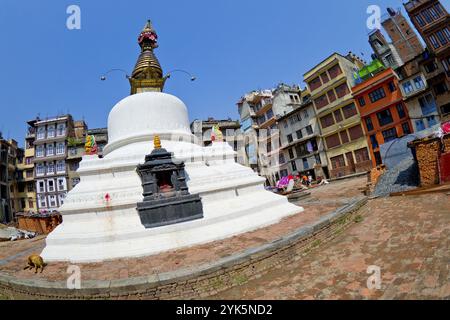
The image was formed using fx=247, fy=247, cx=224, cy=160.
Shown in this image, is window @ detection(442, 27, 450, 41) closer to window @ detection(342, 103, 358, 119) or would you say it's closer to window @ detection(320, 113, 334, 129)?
window @ detection(342, 103, 358, 119)

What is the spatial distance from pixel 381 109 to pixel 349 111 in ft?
12.8

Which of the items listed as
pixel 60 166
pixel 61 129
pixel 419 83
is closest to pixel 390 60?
pixel 419 83

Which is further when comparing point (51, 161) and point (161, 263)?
point (51, 161)

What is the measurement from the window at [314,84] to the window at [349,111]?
5.23m

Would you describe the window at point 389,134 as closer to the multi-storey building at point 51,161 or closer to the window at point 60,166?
the multi-storey building at point 51,161

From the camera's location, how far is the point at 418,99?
86.4ft

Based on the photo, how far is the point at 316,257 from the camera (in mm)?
6246

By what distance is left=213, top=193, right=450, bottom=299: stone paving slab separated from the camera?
4.20 metres

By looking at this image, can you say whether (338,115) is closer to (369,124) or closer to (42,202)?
(369,124)

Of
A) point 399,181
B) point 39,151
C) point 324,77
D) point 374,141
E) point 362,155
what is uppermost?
point 324,77

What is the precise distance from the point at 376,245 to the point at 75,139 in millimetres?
47865

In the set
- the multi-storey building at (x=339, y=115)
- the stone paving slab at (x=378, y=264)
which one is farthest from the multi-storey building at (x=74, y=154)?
the stone paving slab at (x=378, y=264)
